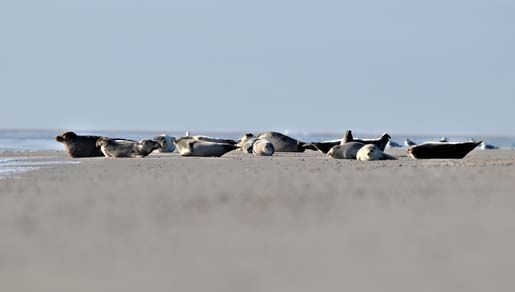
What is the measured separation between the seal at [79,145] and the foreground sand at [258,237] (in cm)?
840

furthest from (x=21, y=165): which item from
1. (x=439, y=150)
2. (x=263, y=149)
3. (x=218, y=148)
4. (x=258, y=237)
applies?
(x=258, y=237)

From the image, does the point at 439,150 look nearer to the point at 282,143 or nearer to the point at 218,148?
the point at 218,148

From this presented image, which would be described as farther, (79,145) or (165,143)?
(165,143)

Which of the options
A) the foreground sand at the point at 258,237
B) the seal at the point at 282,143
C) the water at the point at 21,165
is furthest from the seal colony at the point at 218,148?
the foreground sand at the point at 258,237

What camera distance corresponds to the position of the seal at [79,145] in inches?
605

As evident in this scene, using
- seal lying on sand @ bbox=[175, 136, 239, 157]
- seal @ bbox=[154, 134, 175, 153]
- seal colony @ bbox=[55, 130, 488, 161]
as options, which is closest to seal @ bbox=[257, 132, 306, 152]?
seal colony @ bbox=[55, 130, 488, 161]

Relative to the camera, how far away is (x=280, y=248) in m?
3.68

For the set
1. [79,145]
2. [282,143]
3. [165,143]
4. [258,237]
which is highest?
[258,237]

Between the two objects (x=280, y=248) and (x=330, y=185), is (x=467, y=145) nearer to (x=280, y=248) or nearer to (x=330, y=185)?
(x=330, y=185)

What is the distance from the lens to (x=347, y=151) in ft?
45.5

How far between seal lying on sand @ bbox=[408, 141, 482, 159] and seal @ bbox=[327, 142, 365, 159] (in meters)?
1.05

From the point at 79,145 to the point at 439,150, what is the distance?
731 centimetres

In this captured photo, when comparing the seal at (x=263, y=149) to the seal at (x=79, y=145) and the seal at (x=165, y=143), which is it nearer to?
the seal at (x=165, y=143)

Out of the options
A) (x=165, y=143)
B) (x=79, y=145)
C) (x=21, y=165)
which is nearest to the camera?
(x=21, y=165)
